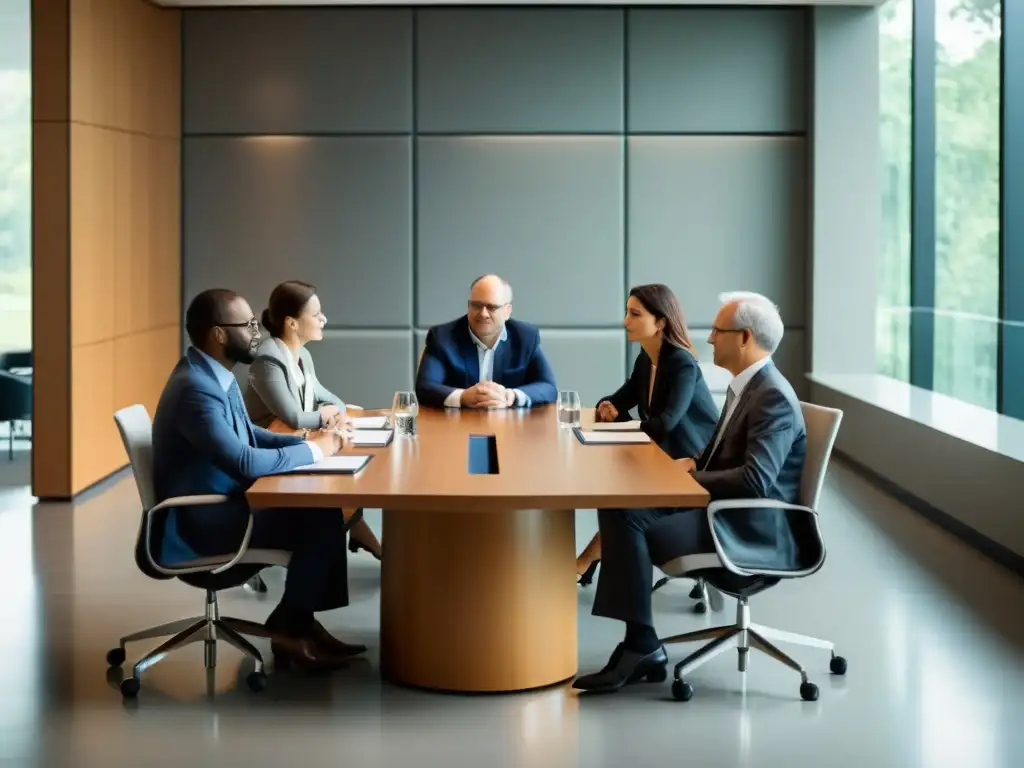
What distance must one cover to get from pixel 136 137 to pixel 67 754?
5234mm

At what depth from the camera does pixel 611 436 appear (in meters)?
4.56

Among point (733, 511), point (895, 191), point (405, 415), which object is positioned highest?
point (895, 191)

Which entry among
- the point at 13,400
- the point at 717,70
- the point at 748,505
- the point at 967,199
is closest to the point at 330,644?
the point at 748,505

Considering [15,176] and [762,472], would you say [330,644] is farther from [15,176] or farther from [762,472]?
[15,176]

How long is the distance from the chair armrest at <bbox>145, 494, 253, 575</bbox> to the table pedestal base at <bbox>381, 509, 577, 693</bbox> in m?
0.46

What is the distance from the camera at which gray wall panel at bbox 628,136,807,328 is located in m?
8.80

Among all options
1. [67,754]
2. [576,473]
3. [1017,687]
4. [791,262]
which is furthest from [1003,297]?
[67,754]

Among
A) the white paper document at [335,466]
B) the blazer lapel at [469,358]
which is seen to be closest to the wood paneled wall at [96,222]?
the blazer lapel at [469,358]

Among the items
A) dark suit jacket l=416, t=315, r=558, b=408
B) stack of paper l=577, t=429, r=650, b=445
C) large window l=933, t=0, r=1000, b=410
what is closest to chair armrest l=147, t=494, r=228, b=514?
stack of paper l=577, t=429, r=650, b=445

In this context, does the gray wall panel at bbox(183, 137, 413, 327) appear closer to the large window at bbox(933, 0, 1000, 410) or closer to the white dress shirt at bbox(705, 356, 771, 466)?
the large window at bbox(933, 0, 1000, 410)

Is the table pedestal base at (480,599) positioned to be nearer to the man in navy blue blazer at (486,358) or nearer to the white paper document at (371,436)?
the white paper document at (371,436)

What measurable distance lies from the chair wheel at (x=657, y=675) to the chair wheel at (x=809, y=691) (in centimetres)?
42

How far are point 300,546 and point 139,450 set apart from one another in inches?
21.9

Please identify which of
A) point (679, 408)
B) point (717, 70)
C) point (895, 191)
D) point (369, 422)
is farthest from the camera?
point (895, 191)
